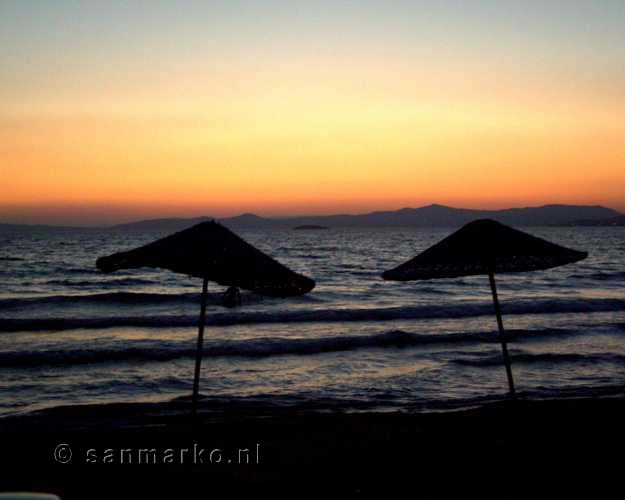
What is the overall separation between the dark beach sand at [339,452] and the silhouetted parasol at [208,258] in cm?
194

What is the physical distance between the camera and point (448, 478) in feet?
21.4

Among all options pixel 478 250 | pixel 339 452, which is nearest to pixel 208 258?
pixel 339 452

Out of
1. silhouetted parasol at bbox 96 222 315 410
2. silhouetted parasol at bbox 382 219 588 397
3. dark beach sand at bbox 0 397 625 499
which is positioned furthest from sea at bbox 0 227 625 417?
silhouetted parasol at bbox 382 219 588 397

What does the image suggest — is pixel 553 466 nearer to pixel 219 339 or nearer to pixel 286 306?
pixel 219 339

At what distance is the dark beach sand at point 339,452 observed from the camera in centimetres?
633

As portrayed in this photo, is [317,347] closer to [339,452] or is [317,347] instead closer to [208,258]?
[339,452]

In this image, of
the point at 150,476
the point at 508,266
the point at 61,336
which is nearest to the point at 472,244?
the point at 508,266

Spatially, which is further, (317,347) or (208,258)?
(317,347)

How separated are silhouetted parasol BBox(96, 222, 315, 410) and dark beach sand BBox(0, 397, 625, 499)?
1.94m

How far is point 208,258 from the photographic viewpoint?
273 inches

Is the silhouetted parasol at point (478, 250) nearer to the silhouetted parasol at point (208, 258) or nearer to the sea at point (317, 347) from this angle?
the silhouetted parasol at point (208, 258)

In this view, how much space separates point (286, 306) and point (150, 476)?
1783cm

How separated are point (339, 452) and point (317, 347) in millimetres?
9265

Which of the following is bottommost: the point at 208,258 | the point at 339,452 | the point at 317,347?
the point at 317,347
